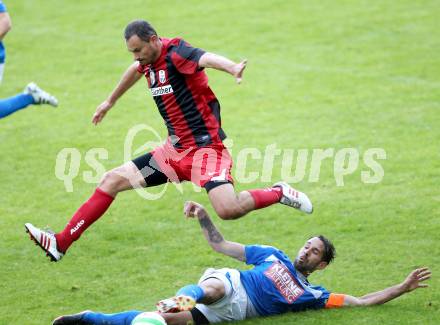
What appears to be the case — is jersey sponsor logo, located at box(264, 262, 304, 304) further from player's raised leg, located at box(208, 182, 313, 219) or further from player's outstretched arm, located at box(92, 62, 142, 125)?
player's outstretched arm, located at box(92, 62, 142, 125)

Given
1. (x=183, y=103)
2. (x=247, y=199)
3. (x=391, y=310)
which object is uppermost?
(x=183, y=103)

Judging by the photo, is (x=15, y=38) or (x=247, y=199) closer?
(x=247, y=199)

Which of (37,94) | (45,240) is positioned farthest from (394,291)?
(37,94)

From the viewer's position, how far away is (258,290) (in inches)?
321

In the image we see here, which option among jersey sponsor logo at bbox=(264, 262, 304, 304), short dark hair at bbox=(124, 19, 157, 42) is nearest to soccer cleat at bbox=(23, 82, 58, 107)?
short dark hair at bbox=(124, 19, 157, 42)

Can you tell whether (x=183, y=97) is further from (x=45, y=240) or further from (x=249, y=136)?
(x=249, y=136)

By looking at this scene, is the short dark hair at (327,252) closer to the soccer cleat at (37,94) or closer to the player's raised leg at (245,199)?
the player's raised leg at (245,199)

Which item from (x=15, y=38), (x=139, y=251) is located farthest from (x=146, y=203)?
(x=15, y=38)

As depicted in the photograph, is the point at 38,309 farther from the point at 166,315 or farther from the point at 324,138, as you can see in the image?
the point at 324,138

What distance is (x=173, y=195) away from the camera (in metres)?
12.3

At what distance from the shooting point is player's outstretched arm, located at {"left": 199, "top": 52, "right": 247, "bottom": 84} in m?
7.82

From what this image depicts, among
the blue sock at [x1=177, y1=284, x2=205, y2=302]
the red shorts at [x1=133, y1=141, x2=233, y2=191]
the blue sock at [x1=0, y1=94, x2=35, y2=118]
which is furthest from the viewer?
the blue sock at [x1=0, y1=94, x2=35, y2=118]

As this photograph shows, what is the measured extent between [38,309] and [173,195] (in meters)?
3.92

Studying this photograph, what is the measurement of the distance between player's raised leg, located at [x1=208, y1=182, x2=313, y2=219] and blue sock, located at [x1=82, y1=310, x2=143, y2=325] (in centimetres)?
141
